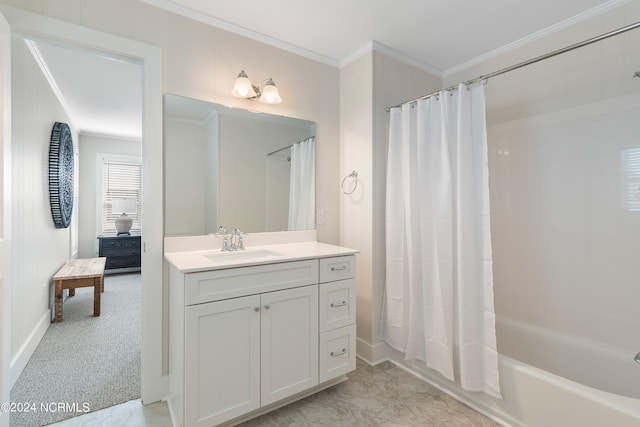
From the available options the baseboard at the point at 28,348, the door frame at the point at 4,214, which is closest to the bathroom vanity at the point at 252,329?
the door frame at the point at 4,214

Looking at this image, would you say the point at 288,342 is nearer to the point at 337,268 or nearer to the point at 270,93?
the point at 337,268

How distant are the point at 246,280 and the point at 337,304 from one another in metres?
0.64

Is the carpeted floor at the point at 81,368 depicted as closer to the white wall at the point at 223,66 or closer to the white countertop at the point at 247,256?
the white countertop at the point at 247,256

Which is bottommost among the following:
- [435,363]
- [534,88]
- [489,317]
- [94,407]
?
[94,407]

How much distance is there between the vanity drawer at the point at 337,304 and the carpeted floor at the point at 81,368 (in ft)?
4.27

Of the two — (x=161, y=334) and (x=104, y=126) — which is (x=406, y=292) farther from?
(x=104, y=126)

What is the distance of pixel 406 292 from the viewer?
221 centimetres

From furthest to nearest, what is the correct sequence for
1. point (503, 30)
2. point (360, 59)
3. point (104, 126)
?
1. point (104, 126)
2. point (360, 59)
3. point (503, 30)

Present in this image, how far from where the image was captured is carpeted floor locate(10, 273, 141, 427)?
179 centimetres

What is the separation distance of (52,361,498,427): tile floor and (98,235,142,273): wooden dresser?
3816mm

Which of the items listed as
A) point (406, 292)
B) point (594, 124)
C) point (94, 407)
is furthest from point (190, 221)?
point (594, 124)

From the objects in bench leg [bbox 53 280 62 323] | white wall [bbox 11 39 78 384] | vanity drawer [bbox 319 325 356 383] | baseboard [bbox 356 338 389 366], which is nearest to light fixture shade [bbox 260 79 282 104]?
vanity drawer [bbox 319 325 356 383]

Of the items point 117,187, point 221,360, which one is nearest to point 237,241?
point 221,360

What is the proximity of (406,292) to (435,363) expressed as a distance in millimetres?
485
